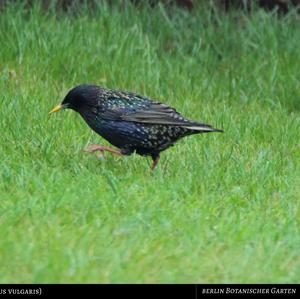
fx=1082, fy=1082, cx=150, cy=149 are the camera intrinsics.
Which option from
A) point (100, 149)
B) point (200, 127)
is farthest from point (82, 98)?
point (200, 127)

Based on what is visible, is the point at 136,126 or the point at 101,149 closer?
the point at 101,149

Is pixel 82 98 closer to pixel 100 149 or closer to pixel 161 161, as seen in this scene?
pixel 100 149

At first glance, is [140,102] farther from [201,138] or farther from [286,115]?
[286,115]

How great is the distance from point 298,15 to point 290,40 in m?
0.83

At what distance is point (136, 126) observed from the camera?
8.62m

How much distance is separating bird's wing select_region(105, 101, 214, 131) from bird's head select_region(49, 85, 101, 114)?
18cm

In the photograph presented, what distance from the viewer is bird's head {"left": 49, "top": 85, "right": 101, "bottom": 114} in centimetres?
873

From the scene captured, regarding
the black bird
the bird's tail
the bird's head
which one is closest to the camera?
the bird's tail

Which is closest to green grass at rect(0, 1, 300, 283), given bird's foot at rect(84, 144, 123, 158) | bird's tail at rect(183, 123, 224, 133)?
bird's foot at rect(84, 144, 123, 158)

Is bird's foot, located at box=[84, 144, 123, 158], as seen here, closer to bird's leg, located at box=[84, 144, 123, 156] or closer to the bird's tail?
bird's leg, located at box=[84, 144, 123, 156]

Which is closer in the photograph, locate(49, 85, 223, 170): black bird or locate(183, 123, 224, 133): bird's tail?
locate(183, 123, 224, 133): bird's tail

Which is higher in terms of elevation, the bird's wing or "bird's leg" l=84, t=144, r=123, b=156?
the bird's wing

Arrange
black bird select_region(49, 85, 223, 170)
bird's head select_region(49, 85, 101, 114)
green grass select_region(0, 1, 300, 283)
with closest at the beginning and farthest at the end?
green grass select_region(0, 1, 300, 283) → black bird select_region(49, 85, 223, 170) → bird's head select_region(49, 85, 101, 114)

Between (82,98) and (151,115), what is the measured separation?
58 centimetres
